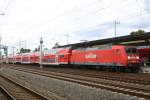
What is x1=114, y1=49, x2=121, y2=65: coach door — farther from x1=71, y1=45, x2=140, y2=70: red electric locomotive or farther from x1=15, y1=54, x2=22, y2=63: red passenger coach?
x1=15, y1=54, x2=22, y2=63: red passenger coach

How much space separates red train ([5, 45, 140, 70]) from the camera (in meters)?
30.7

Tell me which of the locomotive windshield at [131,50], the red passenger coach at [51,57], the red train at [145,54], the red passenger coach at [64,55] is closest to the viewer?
the locomotive windshield at [131,50]

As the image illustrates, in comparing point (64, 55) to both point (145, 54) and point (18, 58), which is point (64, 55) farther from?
point (18, 58)

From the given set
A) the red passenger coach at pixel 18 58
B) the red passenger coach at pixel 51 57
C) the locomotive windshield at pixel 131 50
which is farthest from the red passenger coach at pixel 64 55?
the red passenger coach at pixel 18 58

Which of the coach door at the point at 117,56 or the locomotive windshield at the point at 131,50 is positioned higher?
the locomotive windshield at the point at 131,50

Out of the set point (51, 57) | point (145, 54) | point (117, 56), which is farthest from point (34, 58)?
point (117, 56)

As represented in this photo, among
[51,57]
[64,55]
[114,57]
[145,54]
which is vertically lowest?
[114,57]

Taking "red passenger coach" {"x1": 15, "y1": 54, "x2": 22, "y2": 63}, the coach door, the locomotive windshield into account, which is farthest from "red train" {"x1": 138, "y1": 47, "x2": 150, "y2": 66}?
"red passenger coach" {"x1": 15, "y1": 54, "x2": 22, "y2": 63}

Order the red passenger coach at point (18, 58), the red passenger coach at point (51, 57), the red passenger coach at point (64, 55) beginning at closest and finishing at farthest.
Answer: the red passenger coach at point (64, 55) < the red passenger coach at point (51, 57) < the red passenger coach at point (18, 58)

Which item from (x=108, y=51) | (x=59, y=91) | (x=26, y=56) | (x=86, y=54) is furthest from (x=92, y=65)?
(x=26, y=56)

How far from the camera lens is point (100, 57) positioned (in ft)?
114

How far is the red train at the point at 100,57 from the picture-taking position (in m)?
30.7

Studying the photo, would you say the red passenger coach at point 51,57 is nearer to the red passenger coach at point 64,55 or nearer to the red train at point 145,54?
the red passenger coach at point 64,55

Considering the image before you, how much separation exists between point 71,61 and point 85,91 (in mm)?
28527
